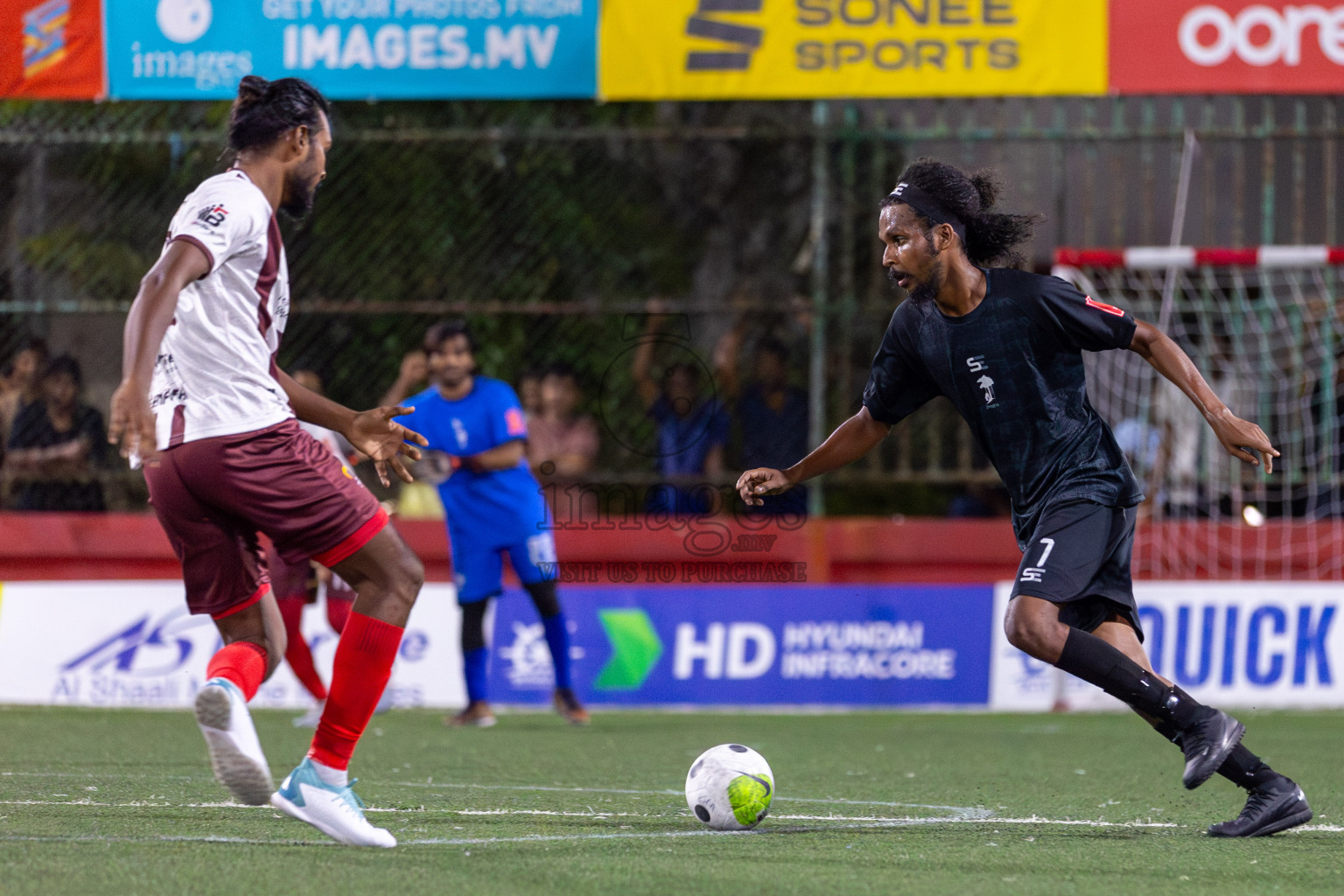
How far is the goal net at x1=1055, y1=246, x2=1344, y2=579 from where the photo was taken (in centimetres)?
1105

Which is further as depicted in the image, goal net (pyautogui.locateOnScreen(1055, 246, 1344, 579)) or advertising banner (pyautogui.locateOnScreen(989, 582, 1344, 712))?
goal net (pyautogui.locateOnScreen(1055, 246, 1344, 579))

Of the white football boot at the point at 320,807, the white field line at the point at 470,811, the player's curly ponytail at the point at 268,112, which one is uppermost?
the player's curly ponytail at the point at 268,112

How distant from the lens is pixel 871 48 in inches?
429

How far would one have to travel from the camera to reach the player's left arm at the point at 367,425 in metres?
4.67

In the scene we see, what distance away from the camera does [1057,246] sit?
38.6ft

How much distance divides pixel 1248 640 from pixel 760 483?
6363 millimetres

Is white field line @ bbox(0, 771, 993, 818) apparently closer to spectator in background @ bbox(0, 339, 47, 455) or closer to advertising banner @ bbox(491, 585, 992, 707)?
advertising banner @ bbox(491, 585, 992, 707)

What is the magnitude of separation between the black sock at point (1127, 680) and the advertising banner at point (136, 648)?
6.28m

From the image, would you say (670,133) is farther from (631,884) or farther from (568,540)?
(631,884)

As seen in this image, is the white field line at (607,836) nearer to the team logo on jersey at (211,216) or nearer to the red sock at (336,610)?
the team logo on jersey at (211,216)

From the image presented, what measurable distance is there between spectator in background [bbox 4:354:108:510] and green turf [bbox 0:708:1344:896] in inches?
105

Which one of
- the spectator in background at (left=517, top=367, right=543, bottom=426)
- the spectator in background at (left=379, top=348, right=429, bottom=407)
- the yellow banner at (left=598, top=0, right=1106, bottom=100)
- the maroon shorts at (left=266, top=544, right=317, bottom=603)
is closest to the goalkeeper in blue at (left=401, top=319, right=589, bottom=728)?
the maroon shorts at (left=266, top=544, right=317, bottom=603)

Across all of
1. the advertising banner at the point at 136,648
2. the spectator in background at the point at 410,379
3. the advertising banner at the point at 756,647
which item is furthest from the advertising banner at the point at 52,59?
the advertising banner at the point at 756,647

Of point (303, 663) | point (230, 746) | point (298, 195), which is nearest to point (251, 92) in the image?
point (298, 195)
